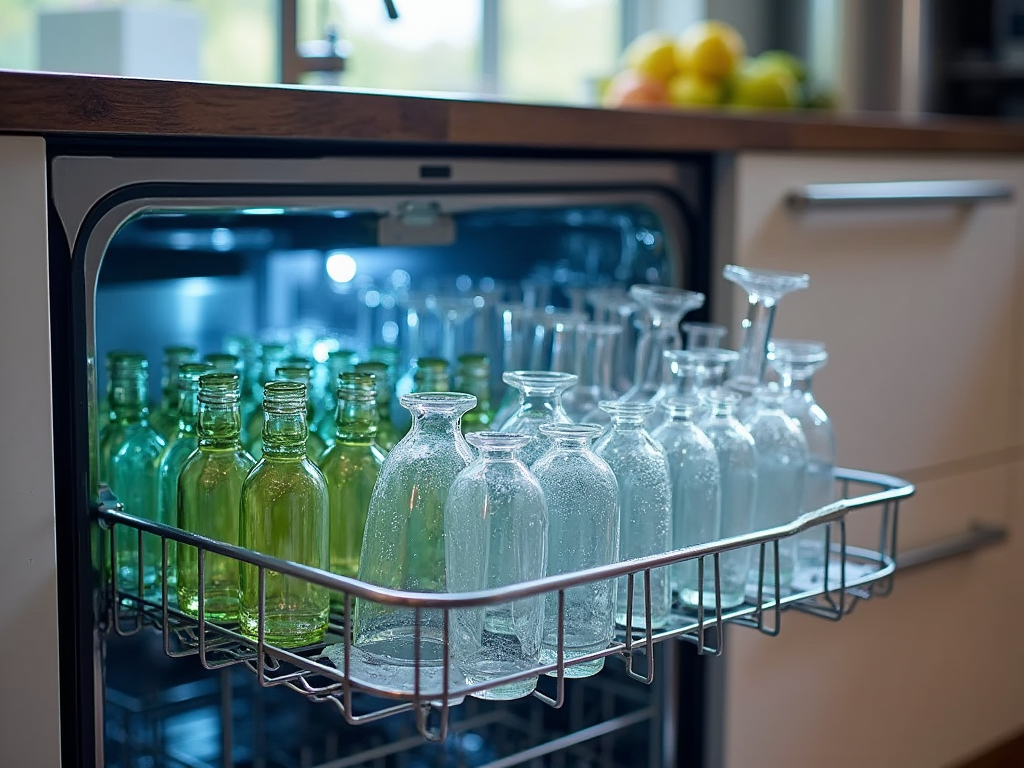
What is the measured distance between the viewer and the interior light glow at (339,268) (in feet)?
4.92

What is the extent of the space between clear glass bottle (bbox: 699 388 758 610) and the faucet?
0.60 m

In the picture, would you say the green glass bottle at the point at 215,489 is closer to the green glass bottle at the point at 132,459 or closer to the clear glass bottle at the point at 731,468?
the green glass bottle at the point at 132,459

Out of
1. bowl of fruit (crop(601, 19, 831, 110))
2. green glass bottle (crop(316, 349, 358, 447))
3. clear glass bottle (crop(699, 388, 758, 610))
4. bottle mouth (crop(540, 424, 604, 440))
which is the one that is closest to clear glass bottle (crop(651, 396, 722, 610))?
clear glass bottle (crop(699, 388, 758, 610))

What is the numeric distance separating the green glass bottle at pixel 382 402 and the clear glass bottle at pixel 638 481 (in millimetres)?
174

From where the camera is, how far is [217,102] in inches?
34.8

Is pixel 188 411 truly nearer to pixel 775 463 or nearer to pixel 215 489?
pixel 215 489

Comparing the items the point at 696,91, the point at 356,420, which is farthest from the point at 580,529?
the point at 696,91

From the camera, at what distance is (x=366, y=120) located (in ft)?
3.22

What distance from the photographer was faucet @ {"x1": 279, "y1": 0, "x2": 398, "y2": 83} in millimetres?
1311

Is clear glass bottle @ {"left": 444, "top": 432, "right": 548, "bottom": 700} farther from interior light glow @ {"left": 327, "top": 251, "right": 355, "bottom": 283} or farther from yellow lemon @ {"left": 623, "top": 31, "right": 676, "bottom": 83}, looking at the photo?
yellow lemon @ {"left": 623, "top": 31, "right": 676, "bottom": 83}

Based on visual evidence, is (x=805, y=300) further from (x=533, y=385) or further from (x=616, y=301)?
(x=533, y=385)

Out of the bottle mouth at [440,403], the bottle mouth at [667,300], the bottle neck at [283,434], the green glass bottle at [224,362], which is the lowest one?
the bottle neck at [283,434]

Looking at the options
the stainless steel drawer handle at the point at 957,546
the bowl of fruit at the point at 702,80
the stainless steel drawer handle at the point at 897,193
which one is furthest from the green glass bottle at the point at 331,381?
the bowl of fruit at the point at 702,80

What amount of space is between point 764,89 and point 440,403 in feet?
4.61
